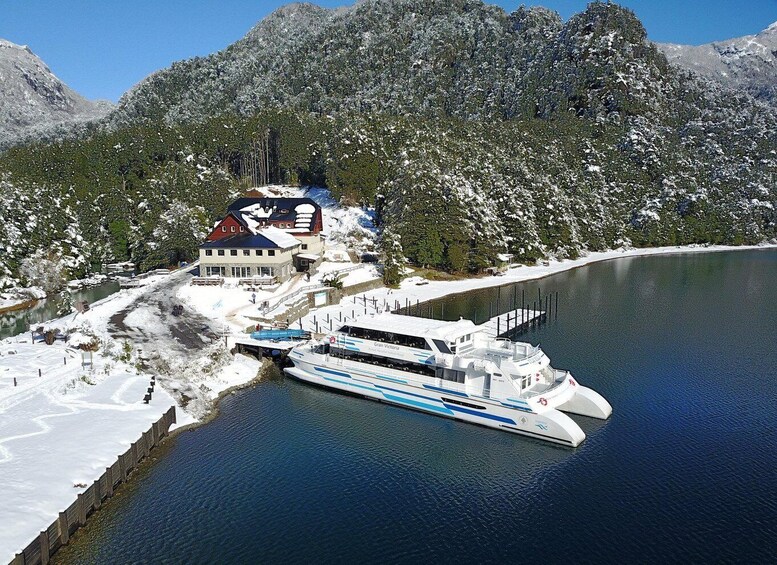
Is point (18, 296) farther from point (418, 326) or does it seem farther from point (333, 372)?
point (418, 326)

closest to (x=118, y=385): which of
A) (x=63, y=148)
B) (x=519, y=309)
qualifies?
(x=519, y=309)

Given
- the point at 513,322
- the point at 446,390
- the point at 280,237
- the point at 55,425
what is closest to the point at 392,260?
the point at 280,237

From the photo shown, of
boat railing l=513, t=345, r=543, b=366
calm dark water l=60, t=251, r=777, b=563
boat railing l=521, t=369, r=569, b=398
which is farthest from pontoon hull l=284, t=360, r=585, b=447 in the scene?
boat railing l=513, t=345, r=543, b=366

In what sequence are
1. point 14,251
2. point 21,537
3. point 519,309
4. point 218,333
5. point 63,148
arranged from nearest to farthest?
point 21,537 → point 218,333 → point 519,309 → point 14,251 → point 63,148

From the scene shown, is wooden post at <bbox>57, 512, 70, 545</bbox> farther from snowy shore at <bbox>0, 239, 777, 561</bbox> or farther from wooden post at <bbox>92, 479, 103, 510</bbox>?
wooden post at <bbox>92, 479, 103, 510</bbox>

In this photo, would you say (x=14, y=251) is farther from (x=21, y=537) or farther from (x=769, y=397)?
(x=769, y=397)
